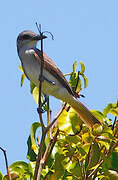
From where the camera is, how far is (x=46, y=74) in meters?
4.77

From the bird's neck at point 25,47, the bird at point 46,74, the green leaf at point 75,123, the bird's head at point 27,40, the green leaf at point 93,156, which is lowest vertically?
the green leaf at point 93,156

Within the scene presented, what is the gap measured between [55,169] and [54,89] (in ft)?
6.71

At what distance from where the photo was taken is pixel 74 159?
9.27 feet

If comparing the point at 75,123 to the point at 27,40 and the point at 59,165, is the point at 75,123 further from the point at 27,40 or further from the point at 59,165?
the point at 27,40

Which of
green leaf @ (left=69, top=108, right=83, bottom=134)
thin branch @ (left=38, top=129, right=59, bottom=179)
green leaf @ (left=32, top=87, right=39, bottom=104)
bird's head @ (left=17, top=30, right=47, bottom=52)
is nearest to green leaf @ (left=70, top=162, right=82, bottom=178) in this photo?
thin branch @ (left=38, top=129, right=59, bottom=179)

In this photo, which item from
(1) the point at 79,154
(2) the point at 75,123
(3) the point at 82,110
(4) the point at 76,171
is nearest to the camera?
(4) the point at 76,171

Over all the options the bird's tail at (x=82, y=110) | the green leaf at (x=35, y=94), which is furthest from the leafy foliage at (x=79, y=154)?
the bird's tail at (x=82, y=110)

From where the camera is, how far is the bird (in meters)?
4.37

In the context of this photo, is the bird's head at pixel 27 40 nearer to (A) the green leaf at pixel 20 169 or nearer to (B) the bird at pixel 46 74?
(B) the bird at pixel 46 74

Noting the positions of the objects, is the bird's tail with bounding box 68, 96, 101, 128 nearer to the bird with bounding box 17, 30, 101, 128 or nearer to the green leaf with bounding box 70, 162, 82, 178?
the bird with bounding box 17, 30, 101, 128

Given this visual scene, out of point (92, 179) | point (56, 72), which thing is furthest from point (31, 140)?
point (56, 72)

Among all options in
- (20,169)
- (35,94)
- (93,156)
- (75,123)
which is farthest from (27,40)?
(93,156)

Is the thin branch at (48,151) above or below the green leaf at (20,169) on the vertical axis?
above

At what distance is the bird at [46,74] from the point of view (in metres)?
4.37
